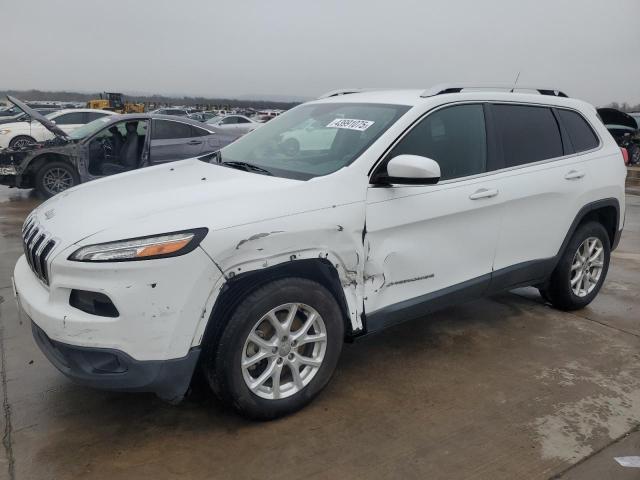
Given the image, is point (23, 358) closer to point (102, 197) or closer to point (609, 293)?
point (102, 197)

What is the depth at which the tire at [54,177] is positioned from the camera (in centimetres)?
927

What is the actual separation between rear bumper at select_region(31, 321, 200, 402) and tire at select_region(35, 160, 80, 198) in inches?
306

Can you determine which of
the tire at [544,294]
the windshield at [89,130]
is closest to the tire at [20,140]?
the windshield at [89,130]

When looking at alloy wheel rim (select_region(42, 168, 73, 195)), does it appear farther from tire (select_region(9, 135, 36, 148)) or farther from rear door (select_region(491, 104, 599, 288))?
rear door (select_region(491, 104, 599, 288))

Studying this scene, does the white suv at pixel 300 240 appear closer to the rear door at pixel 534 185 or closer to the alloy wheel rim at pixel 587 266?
the rear door at pixel 534 185

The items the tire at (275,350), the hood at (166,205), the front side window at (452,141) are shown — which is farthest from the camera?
the front side window at (452,141)

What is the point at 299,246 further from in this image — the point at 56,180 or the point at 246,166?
the point at 56,180

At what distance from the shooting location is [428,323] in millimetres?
4293

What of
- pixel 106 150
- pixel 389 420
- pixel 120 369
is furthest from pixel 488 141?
pixel 106 150

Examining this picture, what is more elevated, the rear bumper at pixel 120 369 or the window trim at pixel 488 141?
the window trim at pixel 488 141

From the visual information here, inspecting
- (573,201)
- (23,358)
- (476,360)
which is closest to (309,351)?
(476,360)

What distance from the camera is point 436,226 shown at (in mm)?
3277

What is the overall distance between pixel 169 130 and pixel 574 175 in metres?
6.81

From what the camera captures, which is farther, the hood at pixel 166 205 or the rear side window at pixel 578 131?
the rear side window at pixel 578 131
